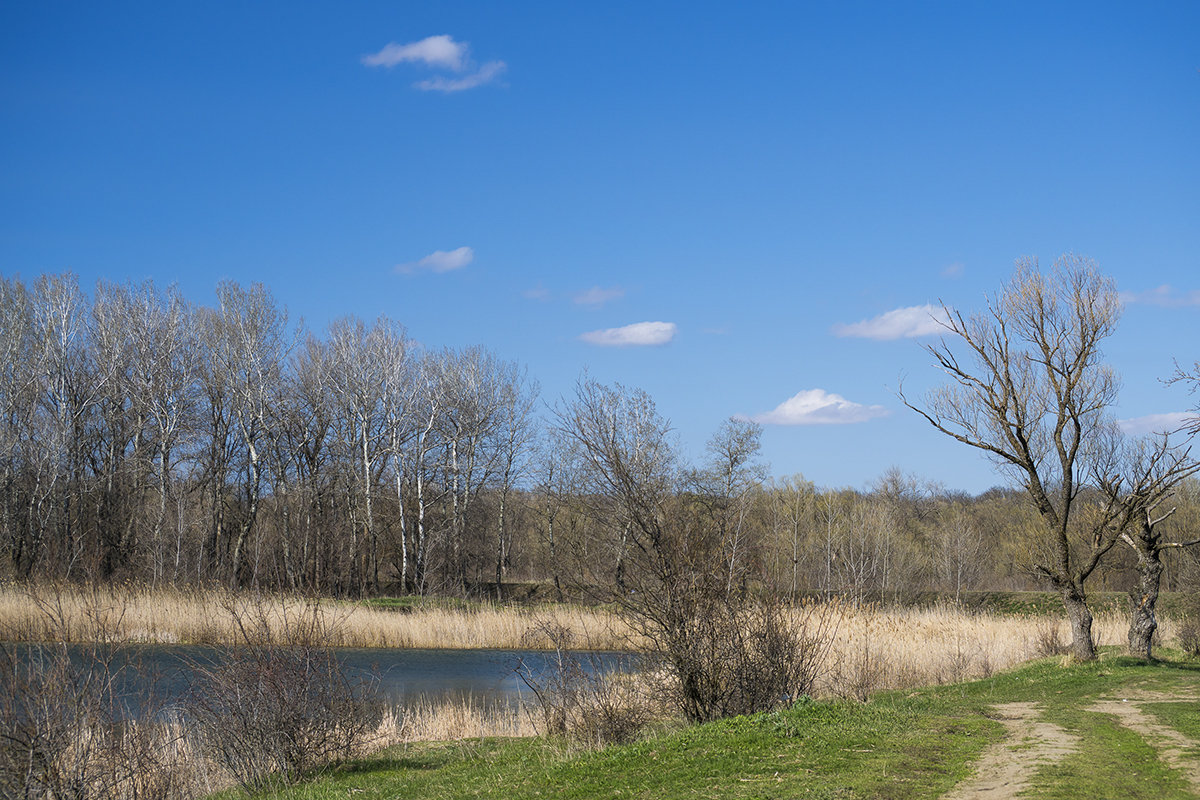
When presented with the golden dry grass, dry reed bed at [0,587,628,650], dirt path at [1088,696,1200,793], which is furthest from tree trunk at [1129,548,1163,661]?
the golden dry grass

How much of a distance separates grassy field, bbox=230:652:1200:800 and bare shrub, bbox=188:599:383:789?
1.67 ft

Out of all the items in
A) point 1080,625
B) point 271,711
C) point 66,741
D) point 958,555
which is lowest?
point 958,555

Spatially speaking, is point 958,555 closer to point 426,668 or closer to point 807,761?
point 426,668

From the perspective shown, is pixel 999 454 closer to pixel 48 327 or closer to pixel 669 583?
pixel 669 583

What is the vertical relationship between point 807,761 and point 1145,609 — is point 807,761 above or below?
above

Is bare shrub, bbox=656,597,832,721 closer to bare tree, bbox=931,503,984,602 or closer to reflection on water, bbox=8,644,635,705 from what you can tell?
reflection on water, bbox=8,644,635,705

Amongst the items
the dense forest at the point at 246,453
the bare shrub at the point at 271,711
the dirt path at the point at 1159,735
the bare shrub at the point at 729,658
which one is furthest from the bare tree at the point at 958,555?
the bare shrub at the point at 271,711

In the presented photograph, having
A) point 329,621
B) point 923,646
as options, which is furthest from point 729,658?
point 329,621

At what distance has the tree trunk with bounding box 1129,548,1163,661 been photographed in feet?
56.0

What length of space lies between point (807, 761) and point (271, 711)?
619cm

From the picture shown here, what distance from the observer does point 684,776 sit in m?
7.95

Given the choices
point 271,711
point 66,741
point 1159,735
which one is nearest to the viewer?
point 66,741

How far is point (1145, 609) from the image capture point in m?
17.2

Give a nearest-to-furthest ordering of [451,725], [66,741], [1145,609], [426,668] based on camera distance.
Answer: [66,741] → [451,725] → [1145,609] → [426,668]
